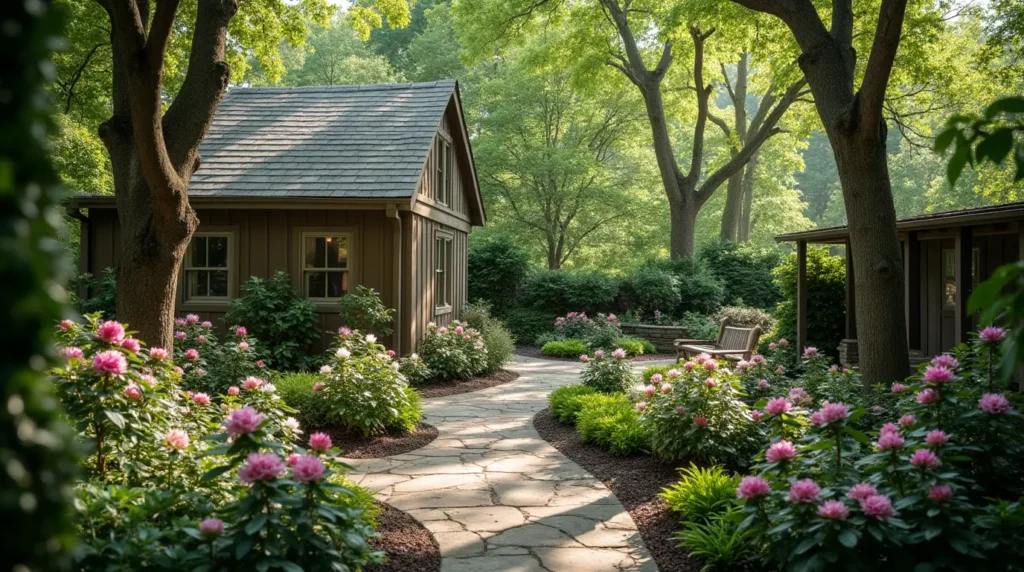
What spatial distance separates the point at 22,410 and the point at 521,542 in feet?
12.7

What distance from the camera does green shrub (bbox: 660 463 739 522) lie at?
4.81 m

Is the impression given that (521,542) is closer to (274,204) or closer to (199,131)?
(199,131)

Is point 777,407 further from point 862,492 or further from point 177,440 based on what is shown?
point 177,440

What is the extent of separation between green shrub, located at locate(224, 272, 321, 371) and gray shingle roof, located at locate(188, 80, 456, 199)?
155 centimetres

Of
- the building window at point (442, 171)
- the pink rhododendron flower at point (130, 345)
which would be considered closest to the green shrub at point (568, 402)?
the pink rhododendron flower at point (130, 345)

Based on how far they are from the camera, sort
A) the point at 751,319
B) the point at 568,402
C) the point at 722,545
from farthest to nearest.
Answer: the point at 751,319, the point at 568,402, the point at 722,545

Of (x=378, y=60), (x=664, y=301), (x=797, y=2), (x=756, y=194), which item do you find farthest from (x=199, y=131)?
(x=756, y=194)

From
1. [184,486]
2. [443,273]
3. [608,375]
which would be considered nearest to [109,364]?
[184,486]

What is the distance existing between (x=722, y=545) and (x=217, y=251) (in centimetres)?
1070

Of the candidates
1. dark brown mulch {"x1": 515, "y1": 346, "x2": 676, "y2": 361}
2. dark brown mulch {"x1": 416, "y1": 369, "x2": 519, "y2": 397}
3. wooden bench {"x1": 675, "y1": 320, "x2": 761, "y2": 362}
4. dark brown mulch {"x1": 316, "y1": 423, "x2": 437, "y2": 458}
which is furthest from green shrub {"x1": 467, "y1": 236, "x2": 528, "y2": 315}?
dark brown mulch {"x1": 316, "y1": 423, "x2": 437, "y2": 458}

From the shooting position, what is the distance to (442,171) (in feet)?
48.7

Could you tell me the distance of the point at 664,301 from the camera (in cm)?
2091

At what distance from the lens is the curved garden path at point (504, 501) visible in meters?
4.43

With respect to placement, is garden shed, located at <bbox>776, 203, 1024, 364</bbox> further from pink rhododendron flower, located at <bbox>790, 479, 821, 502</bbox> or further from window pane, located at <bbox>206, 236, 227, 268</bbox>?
window pane, located at <bbox>206, 236, 227, 268</bbox>
